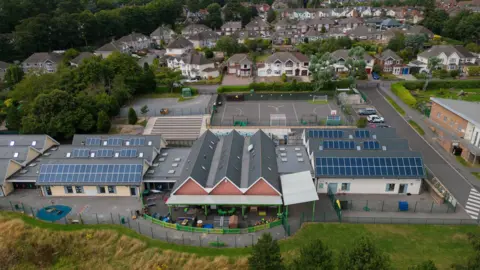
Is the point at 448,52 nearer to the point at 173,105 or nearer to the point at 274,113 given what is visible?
the point at 274,113

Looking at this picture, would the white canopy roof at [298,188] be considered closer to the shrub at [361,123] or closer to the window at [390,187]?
the window at [390,187]

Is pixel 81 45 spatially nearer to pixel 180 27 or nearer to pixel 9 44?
pixel 9 44

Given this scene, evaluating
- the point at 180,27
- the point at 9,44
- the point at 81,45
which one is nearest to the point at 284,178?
the point at 9,44

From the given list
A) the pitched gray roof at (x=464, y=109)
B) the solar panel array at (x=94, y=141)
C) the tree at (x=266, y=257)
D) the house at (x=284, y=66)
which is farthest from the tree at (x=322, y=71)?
the tree at (x=266, y=257)

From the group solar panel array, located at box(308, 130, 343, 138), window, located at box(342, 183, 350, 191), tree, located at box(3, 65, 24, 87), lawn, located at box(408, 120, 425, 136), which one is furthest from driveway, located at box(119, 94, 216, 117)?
lawn, located at box(408, 120, 425, 136)

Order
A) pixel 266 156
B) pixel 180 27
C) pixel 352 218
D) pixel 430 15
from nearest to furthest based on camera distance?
pixel 352 218, pixel 266 156, pixel 430 15, pixel 180 27

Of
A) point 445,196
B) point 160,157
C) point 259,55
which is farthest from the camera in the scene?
point 259,55

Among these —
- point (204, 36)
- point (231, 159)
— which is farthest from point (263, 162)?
point (204, 36)

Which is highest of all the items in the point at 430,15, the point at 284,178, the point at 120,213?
the point at 430,15
